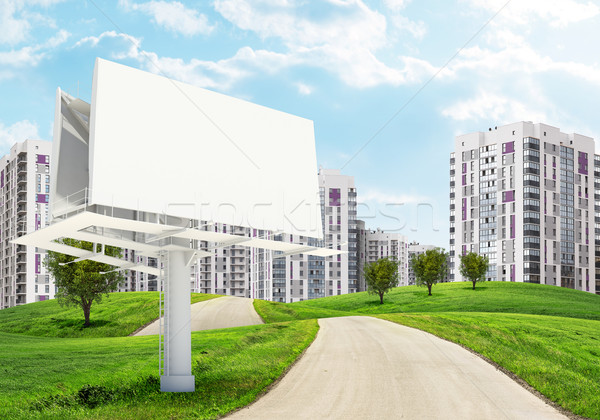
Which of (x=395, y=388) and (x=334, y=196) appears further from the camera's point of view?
(x=334, y=196)

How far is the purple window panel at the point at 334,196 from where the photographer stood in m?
157

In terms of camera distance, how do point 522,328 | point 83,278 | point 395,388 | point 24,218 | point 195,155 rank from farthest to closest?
1. point 24,218
2. point 83,278
3. point 522,328
4. point 195,155
5. point 395,388

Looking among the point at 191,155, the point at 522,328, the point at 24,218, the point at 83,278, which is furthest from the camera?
the point at 24,218

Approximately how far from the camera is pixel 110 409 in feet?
63.6

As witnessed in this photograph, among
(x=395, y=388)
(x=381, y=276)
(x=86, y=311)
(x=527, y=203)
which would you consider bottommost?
(x=86, y=311)

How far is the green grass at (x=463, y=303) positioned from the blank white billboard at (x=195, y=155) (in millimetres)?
34133

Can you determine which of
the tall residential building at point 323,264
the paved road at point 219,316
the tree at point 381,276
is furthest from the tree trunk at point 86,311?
the tall residential building at point 323,264

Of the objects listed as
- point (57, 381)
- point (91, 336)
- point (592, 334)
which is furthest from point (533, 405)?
point (91, 336)

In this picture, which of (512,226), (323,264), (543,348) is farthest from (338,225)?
(543,348)

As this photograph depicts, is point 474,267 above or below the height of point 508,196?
below

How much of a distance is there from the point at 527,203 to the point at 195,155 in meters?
118

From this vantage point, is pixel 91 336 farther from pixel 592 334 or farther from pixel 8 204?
pixel 8 204

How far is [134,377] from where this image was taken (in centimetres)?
2436

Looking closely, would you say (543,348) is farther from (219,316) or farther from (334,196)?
(334,196)
